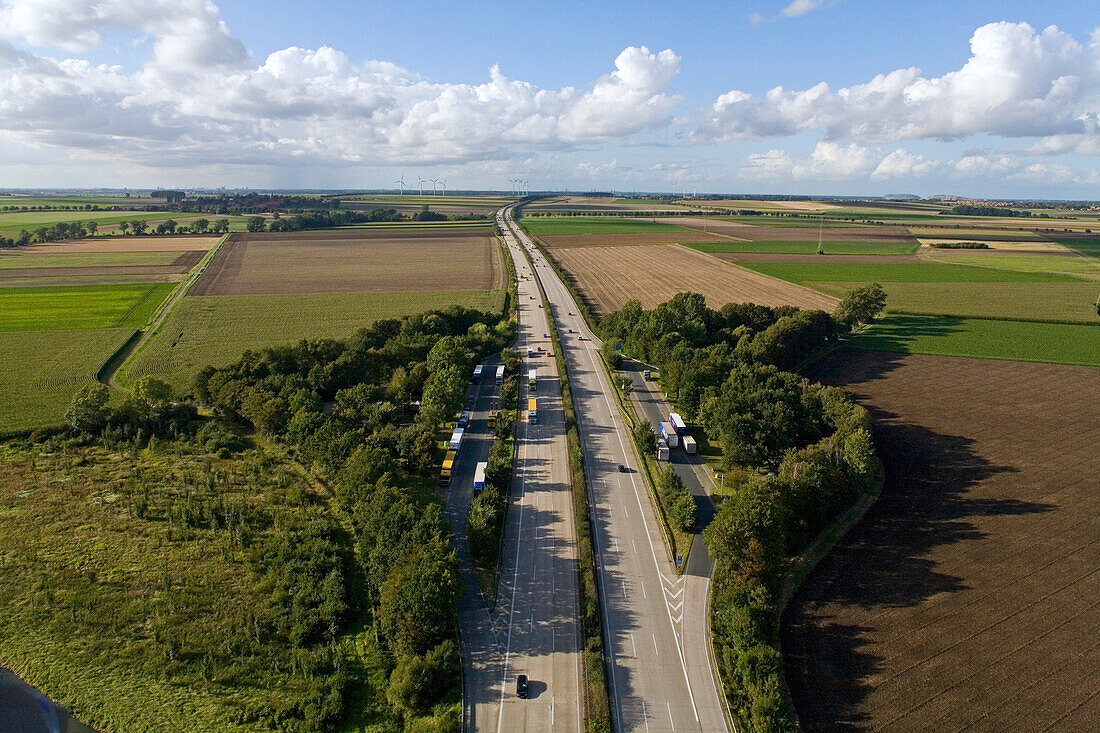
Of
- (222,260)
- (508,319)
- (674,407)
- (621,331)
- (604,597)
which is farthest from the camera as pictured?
(222,260)

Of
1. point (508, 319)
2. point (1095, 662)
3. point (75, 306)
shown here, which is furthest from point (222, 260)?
point (1095, 662)

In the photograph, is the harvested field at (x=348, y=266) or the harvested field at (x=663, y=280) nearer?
the harvested field at (x=663, y=280)

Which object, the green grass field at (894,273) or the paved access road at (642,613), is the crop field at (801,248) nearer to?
the green grass field at (894,273)

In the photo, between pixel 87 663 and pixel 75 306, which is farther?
pixel 75 306

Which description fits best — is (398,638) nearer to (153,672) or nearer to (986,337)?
(153,672)

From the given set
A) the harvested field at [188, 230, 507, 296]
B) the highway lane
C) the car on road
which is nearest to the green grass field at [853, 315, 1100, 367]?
the highway lane

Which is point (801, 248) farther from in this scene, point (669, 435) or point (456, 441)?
point (456, 441)

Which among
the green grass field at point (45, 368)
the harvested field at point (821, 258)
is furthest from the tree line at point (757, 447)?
the harvested field at point (821, 258)
